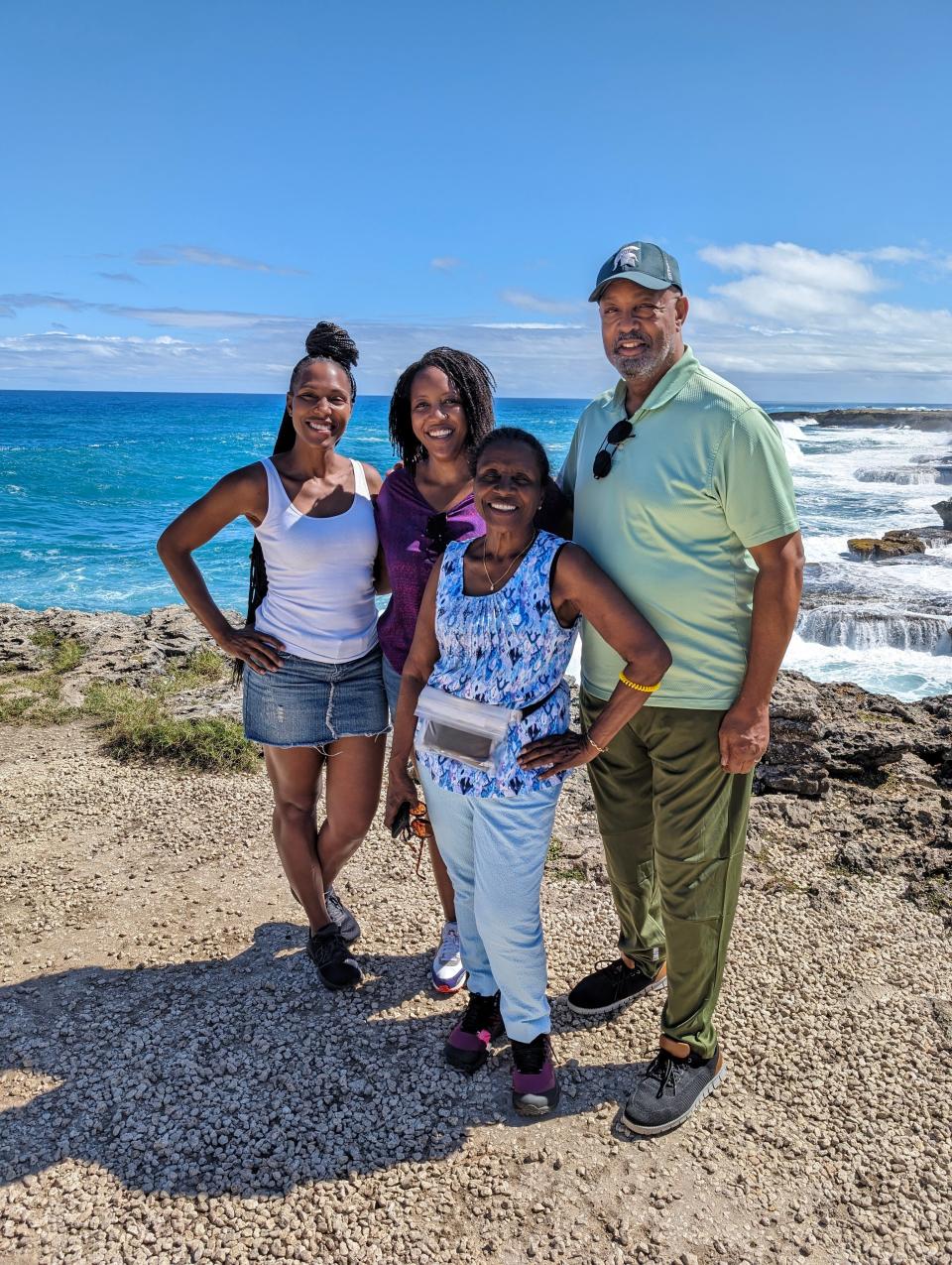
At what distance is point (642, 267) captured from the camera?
283 centimetres

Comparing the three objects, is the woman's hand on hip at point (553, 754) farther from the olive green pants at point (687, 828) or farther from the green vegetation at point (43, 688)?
the green vegetation at point (43, 688)

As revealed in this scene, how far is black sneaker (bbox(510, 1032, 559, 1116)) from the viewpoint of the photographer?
3115mm

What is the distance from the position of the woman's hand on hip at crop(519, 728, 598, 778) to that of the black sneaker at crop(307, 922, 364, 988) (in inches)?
60.7

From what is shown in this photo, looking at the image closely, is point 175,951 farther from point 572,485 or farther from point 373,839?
point 572,485

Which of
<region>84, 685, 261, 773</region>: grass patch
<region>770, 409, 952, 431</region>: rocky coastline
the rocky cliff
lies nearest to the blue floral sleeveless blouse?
the rocky cliff

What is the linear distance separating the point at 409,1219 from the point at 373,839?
2468 mm

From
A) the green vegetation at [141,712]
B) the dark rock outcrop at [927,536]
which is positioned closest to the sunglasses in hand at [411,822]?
the green vegetation at [141,712]

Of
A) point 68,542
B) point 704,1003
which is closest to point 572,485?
point 704,1003

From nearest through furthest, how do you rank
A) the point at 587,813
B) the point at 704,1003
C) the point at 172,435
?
the point at 704,1003 < the point at 587,813 < the point at 172,435

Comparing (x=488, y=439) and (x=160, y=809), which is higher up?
(x=488, y=439)

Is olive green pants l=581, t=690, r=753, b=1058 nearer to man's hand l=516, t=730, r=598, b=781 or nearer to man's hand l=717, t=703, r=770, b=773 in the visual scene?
man's hand l=717, t=703, r=770, b=773

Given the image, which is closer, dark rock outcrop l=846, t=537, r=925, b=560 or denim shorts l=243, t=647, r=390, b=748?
denim shorts l=243, t=647, r=390, b=748

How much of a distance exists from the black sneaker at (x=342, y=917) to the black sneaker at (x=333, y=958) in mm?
209

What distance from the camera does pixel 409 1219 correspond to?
108 inches
